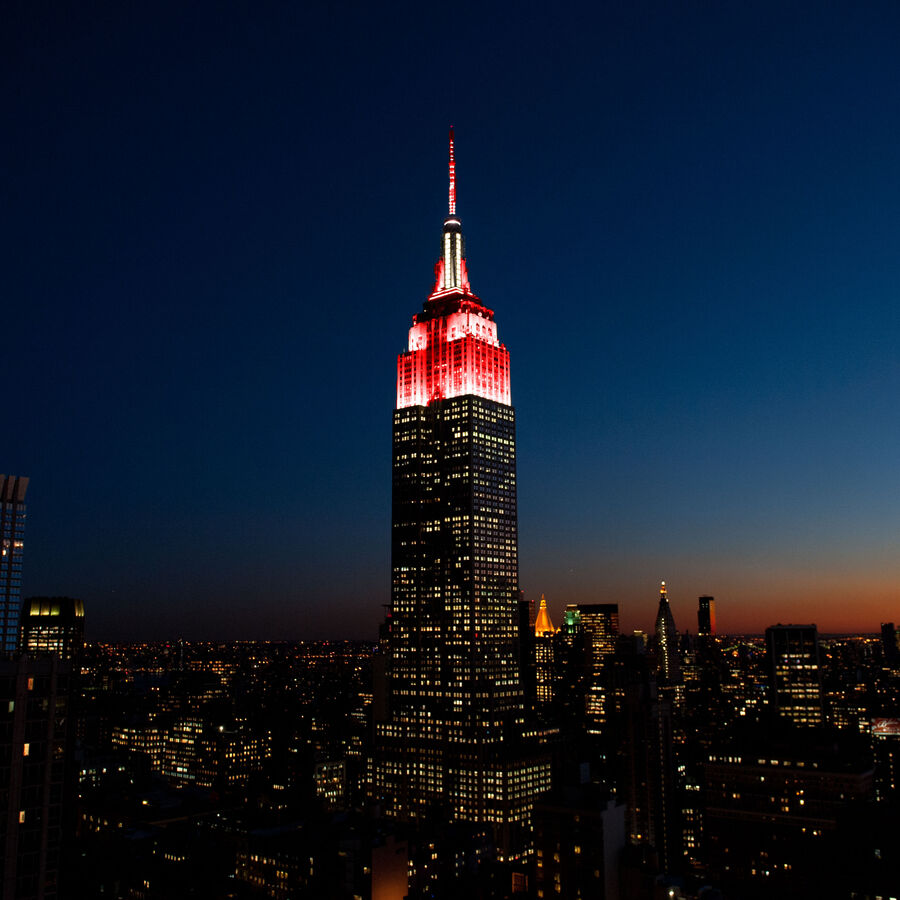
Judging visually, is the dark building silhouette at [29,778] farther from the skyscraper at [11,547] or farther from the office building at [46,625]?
the office building at [46,625]

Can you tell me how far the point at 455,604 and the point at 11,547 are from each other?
83067 millimetres

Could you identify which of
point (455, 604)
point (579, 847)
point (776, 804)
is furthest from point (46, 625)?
point (776, 804)

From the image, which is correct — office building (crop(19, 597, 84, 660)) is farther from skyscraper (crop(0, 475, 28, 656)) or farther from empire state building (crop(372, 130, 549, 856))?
empire state building (crop(372, 130, 549, 856))

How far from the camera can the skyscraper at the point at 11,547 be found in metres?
129

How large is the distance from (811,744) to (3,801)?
131301 millimetres

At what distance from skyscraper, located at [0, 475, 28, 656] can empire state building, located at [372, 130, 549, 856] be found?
73.8 metres

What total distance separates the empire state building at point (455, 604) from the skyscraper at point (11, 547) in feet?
242

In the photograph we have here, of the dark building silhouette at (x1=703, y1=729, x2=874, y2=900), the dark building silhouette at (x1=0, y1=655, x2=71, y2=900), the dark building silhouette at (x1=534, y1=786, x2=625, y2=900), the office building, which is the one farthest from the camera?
the office building

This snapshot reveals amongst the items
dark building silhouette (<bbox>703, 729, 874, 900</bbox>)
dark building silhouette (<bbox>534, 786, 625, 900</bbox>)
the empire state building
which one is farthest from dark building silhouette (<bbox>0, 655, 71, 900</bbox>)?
the empire state building

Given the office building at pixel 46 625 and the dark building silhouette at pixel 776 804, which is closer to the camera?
the dark building silhouette at pixel 776 804

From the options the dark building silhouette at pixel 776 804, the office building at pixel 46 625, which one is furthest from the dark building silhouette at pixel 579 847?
the office building at pixel 46 625

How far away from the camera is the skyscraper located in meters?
129

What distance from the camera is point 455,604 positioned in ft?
594

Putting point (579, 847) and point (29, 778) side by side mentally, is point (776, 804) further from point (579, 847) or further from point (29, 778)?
point (29, 778)
